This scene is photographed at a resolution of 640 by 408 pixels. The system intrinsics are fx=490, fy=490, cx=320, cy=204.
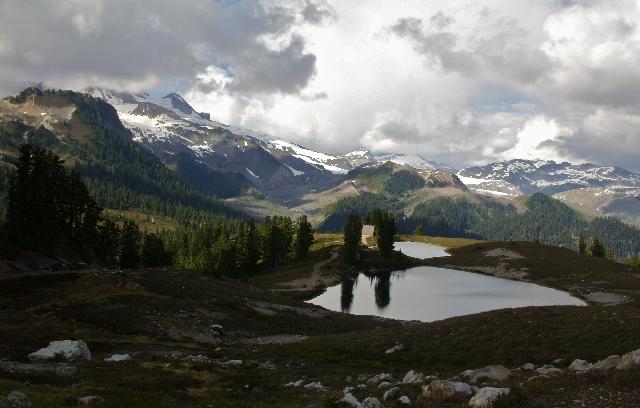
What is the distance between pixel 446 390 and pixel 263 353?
26582 mm

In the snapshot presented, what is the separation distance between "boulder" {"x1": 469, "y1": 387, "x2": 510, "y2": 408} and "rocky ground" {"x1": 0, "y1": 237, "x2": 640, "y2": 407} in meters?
0.09

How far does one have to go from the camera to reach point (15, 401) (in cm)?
1834

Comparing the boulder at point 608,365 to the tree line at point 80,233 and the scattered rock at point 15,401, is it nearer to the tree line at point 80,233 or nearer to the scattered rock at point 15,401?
the scattered rock at point 15,401

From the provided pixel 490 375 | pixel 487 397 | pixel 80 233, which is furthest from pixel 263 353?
pixel 80 233

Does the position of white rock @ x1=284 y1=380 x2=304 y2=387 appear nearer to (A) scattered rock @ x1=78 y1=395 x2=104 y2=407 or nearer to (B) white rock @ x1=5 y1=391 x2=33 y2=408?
(A) scattered rock @ x1=78 y1=395 x2=104 y2=407

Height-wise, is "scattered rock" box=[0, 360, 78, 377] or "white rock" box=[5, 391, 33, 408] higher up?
"white rock" box=[5, 391, 33, 408]

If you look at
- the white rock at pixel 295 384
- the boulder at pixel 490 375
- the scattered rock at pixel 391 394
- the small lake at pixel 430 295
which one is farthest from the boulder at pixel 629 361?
the small lake at pixel 430 295

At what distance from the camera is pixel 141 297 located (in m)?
61.3

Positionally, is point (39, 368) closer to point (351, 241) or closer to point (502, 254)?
point (351, 241)

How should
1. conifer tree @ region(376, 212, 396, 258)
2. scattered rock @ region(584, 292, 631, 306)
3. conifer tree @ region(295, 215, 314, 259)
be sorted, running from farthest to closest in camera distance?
1. conifer tree @ region(376, 212, 396, 258)
2. conifer tree @ region(295, 215, 314, 259)
3. scattered rock @ region(584, 292, 631, 306)

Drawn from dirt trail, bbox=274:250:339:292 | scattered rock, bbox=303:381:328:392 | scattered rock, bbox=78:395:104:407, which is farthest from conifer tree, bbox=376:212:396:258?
scattered rock, bbox=78:395:104:407

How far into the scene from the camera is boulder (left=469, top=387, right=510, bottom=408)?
62.1 ft

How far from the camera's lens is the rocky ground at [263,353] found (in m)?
22.2

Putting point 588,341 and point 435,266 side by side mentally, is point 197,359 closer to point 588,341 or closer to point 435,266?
point 588,341
